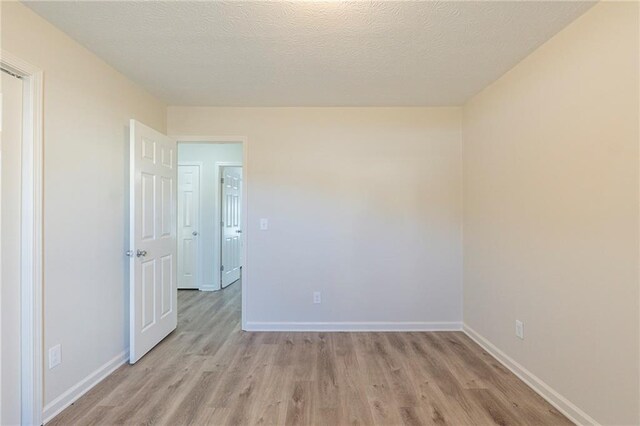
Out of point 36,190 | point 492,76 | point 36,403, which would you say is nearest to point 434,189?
point 492,76

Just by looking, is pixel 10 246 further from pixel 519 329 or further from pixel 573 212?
pixel 519 329

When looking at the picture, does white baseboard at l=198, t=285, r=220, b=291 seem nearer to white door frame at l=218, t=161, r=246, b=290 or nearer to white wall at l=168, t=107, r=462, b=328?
white door frame at l=218, t=161, r=246, b=290

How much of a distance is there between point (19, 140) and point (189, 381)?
180 cm

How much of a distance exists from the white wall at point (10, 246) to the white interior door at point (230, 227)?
3.03 m

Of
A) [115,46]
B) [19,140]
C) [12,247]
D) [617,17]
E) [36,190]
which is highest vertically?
[115,46]

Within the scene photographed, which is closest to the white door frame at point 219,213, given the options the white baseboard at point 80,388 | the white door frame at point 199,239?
the white door frame at point 199,239

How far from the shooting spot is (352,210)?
10.4 feet

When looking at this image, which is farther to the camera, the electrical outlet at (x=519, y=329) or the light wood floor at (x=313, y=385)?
the electrical outlet at (x=519, y=329)

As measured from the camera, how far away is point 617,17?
1.51 meters

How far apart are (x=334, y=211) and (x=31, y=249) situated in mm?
2285

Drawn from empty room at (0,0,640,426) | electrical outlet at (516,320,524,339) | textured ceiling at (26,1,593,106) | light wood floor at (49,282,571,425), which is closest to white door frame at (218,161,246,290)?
empty room at (0,0,640,426)

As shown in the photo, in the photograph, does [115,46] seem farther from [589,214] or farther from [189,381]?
[589,214]

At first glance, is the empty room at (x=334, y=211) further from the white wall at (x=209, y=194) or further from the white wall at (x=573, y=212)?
the white wall at (x=209, y=194)

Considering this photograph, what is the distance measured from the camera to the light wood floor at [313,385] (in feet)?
5.90
